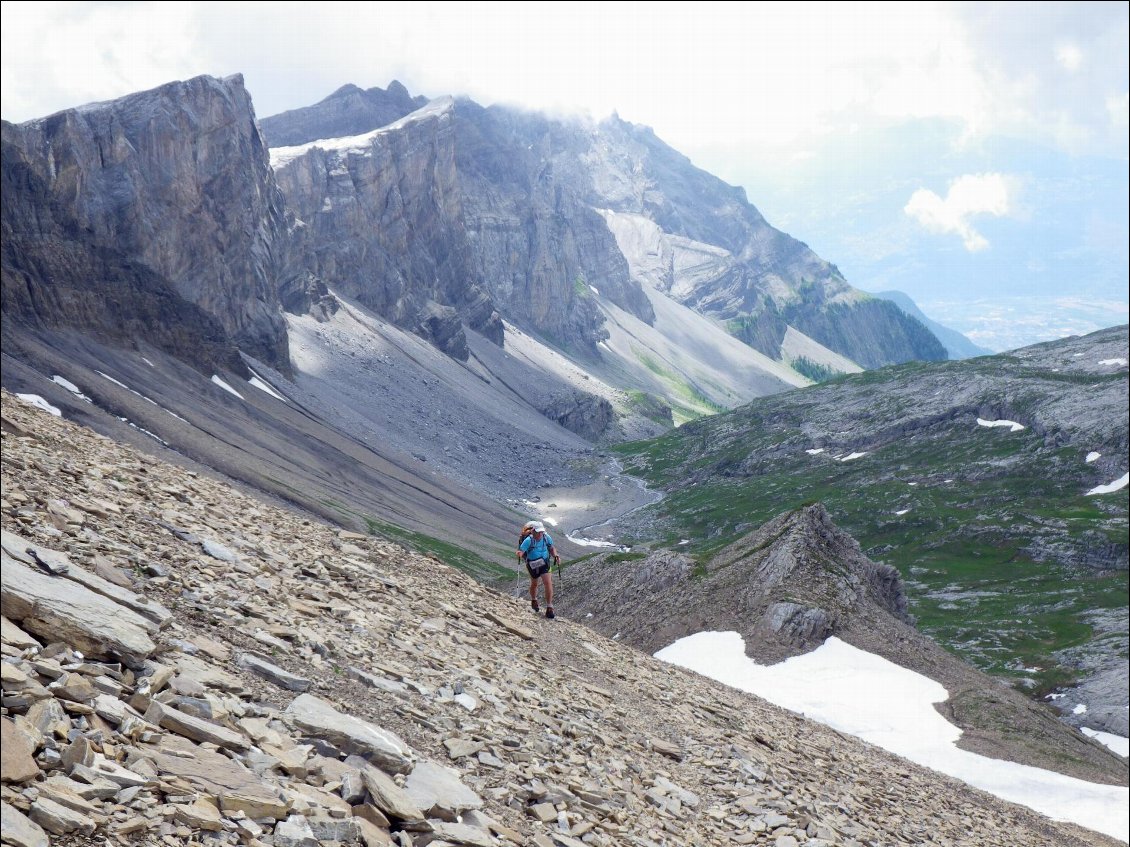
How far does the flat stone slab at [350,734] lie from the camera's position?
15617 millimetres

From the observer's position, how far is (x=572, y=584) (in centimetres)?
7762

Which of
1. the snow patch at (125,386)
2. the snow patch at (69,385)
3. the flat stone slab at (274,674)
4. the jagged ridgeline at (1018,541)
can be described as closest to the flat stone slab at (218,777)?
the flat stone slab at (274,674)

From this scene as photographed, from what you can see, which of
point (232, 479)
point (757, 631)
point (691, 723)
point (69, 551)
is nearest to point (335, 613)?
point (69, 551)

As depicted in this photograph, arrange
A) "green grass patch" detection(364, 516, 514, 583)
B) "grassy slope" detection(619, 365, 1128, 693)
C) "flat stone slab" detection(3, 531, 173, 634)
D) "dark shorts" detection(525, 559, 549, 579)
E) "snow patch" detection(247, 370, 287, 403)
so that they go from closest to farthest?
"flat stone slab" detection(3, 531, 173, 634)
"dark shorts" detection(525, 559, 549, 579)
"grassy slope" detection(619, 365, 1128, 693)
"green grass patch" detection(364, 516, 514, 583)
"snow patch" detection(247, 370, 287, 403)

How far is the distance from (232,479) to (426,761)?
3834 inches

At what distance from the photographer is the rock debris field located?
12.3 m

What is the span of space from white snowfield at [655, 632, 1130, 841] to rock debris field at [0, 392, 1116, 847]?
14.4 metres

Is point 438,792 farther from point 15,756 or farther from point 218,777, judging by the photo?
point 15,756

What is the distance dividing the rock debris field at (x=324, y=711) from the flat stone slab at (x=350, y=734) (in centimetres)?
4

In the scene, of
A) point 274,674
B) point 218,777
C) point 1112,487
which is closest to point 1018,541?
point 1112,487

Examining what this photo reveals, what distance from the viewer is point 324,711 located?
16375 millimetres

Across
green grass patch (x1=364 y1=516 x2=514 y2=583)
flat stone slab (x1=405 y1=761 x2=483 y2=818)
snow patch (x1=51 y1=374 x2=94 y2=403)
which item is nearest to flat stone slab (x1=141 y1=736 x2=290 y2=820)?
flat stone slab (x1=405 y1=761 x2=483 y2=818)

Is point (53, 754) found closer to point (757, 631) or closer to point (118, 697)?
point (118, 697)

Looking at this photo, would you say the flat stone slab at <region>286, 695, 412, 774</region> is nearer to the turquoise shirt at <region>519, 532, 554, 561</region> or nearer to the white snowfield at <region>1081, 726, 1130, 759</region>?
the turquoise shirt at <region>519, 532, 554, 561</region>
